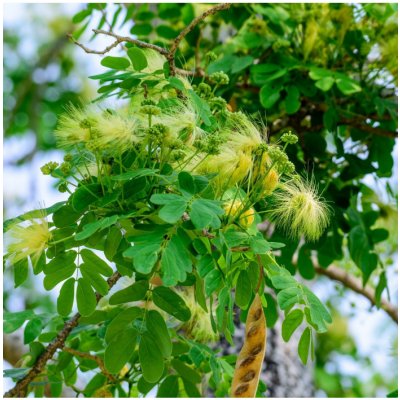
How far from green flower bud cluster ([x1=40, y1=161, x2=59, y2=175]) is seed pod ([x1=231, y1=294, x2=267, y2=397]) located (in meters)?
0.32

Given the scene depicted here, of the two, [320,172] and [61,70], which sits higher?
[61,70]

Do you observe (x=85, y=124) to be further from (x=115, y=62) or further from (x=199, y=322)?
(x=199, y=322)

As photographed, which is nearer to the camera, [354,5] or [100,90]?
[100,90]

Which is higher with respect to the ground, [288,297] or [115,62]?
[115,62]

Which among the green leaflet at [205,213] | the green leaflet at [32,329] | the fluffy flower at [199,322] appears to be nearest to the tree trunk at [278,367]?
the fluffy flower at [199,322]

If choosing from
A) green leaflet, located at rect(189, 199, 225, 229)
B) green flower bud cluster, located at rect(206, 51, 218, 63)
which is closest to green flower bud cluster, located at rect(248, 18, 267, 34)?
green flower bud cluster, located at rect(206, 51, 218, 63)

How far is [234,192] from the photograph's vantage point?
1.06m

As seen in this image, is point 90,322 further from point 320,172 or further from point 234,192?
point 320,172

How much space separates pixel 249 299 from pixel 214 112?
0.27m

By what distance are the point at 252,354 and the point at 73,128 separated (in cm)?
39

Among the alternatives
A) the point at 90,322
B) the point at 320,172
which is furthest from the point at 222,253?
the point at 320,172

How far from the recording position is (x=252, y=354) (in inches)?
43.4

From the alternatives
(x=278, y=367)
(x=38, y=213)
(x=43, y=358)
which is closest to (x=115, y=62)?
(x=38, y=213)

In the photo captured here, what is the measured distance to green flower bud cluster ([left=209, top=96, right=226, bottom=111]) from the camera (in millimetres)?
1091
